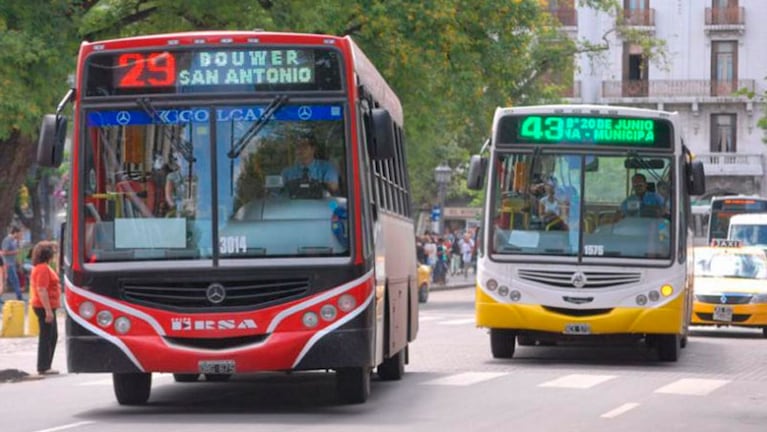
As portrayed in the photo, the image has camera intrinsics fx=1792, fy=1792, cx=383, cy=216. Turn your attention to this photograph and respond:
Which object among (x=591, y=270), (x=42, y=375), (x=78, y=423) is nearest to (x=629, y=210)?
(x=591, y=270)

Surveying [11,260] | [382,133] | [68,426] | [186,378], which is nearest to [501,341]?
[186,378]

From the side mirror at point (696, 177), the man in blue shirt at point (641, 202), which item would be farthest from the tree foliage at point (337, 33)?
the man in blue shirt at point (641, 202)

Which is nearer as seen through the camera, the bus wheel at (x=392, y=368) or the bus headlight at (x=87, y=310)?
the bus headlight at (x=87, y=310)

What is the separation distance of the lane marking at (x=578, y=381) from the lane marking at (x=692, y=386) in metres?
0.72

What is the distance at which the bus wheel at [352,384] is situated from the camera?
14734mm

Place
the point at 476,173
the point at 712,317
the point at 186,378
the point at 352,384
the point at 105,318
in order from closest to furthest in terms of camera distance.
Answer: the point at 105,318
the point at 352,384
the point at 186,378
the point at 476,173
the point at 712,317

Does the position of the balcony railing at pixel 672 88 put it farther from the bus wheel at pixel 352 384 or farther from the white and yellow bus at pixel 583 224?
the bus wheel at pixel 352 384

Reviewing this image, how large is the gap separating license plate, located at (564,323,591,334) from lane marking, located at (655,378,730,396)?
70.9 inches

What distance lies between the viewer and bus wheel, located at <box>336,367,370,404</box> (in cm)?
1473

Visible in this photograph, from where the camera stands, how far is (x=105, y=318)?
13.9 meters

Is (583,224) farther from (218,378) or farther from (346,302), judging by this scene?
(346,302)

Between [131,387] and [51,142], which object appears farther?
[131,387]

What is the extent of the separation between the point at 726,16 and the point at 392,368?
6193cm

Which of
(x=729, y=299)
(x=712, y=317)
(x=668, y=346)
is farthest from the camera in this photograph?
(x=712, y=317)
